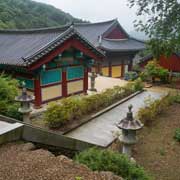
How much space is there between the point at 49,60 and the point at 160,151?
639 centimetres

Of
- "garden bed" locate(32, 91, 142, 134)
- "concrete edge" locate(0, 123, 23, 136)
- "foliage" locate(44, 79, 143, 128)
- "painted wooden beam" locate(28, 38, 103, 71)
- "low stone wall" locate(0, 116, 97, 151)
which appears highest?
"painted wooden beam" locate(28, 38, 103, 71)

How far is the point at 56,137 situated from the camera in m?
4.14

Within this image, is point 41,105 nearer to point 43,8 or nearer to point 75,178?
point 75,178

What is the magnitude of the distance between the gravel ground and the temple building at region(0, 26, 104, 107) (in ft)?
22.6

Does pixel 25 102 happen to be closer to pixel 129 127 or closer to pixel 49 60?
pixel 49 60

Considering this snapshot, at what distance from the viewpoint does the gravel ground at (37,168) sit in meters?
2.76

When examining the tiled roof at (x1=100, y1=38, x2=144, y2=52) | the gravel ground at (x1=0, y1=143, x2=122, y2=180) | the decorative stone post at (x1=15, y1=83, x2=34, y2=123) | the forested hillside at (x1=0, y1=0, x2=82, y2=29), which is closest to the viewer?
the gravel ground at (x1=0, y1=143, x2=122, y2=180)

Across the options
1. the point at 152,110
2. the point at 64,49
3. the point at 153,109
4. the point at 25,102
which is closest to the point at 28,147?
the point at 25,102

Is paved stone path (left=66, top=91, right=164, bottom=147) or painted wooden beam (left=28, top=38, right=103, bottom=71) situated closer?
paved stone path (left=66, top=91, right=164, bottom=147)

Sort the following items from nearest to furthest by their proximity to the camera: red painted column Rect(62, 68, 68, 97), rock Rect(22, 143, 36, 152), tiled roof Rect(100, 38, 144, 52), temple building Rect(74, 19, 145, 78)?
rock Rect(22, 143, 36, 152)
red painted column Rect(62, 68, 68, 97)
tiled roof Rect(100, 38, 144, 52)
temple building Rect(74, 19, 145, 78)

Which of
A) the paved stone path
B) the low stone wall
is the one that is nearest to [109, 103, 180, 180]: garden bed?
the paved stone path

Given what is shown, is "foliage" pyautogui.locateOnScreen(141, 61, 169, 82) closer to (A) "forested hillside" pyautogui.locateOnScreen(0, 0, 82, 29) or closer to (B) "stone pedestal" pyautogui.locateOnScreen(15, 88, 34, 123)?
(B) "stone pedestal" pyautogui.locateOnScreen(15, 88, 34, 123)

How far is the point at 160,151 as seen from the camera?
23.3 feet

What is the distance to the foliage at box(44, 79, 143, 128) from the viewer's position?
829 centimetres
